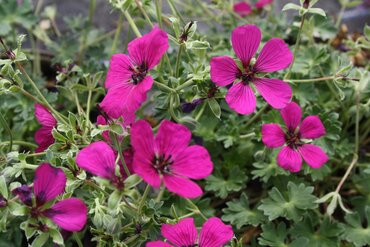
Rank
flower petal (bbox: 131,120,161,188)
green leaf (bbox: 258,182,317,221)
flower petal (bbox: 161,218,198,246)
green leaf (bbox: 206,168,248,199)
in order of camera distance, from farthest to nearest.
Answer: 1. green leaf (bbox: 206,168,248,199)
2. green leaf (bbox: 258,182,317,221)
3. flower petal (bbox: 161,218,198,246)
4. flower petal (bbox: 131,120,161,188)

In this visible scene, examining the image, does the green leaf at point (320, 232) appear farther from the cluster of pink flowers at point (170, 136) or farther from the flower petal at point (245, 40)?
the flower petal at point (245, 40)

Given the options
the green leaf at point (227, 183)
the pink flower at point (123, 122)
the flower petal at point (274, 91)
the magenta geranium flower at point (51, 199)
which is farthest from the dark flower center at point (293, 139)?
the magenta geranium flower at point (51, 199)

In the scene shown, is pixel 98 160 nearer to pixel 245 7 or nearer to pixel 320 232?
pixel 320 232

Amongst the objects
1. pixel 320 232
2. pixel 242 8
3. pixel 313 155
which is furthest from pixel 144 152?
pixel 242 8

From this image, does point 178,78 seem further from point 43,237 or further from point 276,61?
point 43,237

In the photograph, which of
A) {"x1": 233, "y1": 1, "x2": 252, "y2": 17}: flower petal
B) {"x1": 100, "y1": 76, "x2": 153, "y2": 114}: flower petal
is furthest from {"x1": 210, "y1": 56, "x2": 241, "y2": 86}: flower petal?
{"x1": 233, "y1": 1, "x2": 252, "y2": 17}: flower petal

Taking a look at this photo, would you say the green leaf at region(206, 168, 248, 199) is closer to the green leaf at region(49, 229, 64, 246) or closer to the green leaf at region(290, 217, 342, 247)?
the green leaf at region(290, 217, 342, 247)

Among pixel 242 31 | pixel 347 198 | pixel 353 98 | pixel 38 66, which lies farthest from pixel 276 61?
pixel 38 66
